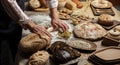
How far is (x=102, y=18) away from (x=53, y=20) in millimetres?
357

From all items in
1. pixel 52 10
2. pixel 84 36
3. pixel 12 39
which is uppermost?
pixel 52 10

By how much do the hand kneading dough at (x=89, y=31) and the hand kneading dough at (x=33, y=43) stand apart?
0.26 m

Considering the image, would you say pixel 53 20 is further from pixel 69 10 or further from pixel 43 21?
pixel 69 10

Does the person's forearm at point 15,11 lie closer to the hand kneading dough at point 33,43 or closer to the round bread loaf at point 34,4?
the hand kneading dough at point 33,43

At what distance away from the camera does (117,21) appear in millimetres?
1875

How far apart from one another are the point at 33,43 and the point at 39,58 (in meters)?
0.13

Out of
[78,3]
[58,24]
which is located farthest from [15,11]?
[78,3]

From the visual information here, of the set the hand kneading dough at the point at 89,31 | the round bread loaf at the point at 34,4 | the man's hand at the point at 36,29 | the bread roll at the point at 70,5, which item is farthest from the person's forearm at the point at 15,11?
the bread roll at the point at 70,5

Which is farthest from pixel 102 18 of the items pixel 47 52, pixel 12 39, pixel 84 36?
pixel 12 39

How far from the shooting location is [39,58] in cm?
140

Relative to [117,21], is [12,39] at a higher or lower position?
lower

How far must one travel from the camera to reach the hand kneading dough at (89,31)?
65.9 inches

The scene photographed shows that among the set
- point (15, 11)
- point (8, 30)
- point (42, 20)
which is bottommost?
point (8, 30)

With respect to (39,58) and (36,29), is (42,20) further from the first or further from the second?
(39,58)
